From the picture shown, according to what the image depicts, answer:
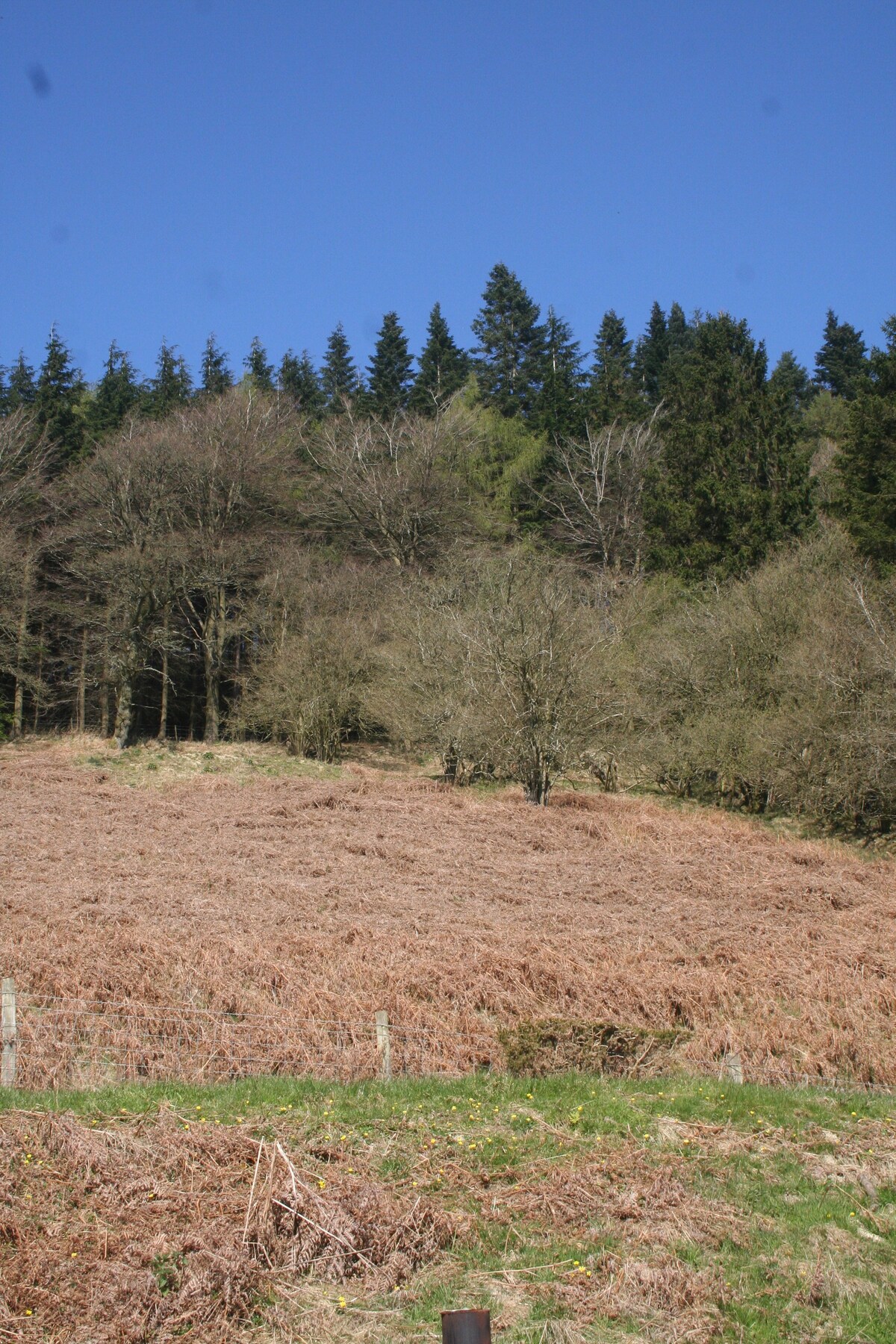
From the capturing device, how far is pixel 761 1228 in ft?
20.3

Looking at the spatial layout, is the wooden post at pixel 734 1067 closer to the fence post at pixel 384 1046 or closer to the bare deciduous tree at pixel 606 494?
the fence post at pixel 384 1046

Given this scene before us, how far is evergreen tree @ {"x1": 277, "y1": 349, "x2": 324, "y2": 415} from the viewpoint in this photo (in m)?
65.9

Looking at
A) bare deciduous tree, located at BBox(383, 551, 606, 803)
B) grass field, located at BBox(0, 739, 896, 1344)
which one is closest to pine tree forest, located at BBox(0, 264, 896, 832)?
bare deciduous tree, located at BBox(383, 551, 606, 803)

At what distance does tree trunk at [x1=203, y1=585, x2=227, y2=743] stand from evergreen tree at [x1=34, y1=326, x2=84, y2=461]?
12266mm

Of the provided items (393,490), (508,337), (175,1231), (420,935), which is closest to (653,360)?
(508,337)

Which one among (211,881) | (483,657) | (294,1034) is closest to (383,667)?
(483,657)

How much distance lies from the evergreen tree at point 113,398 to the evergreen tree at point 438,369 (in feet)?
50.0

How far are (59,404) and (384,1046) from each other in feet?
152

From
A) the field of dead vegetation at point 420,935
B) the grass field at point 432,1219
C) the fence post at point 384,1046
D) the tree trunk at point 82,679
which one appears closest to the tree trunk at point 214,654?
the tree trunk at point 82,679

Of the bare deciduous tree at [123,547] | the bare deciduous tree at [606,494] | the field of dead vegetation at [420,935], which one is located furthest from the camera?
the bare deciduous tree at [606,494]

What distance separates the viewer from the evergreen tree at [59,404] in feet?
159

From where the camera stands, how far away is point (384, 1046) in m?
8.88

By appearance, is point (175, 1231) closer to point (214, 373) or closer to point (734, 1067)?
point (734, 1067)

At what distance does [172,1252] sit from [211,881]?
1044 centimetres
